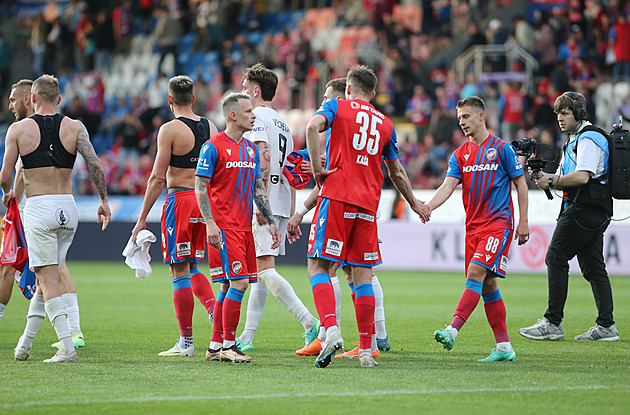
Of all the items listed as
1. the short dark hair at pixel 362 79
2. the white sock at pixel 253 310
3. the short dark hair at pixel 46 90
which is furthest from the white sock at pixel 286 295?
the short dark hair at pixel 46 90

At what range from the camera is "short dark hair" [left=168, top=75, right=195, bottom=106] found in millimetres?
8266

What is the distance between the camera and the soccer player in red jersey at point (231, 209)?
7.58 metres

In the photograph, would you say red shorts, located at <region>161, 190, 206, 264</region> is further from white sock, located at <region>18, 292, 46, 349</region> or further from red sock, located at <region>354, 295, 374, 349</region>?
red sock, located at <region>354, 295, 374, 349</region>

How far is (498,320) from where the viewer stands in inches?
307

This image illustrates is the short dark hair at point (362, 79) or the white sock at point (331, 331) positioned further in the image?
the short dark hair at point (362, 79)

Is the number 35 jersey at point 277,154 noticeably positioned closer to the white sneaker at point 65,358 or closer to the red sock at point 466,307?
the red sock at point 466,307

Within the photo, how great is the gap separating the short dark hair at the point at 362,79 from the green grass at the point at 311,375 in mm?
2313

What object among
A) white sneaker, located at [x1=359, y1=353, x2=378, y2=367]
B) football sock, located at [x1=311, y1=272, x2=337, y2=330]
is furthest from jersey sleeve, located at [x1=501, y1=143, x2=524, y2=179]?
white sneaker, located at [x1=359, y1=353, x2=378, y2=367]

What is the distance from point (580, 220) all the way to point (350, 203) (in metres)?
3.48

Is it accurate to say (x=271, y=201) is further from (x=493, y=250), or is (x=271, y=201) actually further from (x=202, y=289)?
(x=493, y=250)

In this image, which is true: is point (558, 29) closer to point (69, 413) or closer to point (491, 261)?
point (491, 261)

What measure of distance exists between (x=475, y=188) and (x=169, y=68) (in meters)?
22.6

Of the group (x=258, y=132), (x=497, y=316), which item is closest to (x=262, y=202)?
(x=258, y=132)

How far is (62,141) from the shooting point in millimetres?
7906
